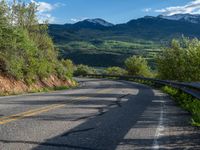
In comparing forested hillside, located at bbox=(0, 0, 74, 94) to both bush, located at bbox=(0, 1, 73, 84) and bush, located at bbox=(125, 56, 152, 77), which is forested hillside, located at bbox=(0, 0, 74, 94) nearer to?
bush, located at bbox=(0, 1, 73, 84)

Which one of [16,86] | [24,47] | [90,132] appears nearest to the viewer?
[90,132]

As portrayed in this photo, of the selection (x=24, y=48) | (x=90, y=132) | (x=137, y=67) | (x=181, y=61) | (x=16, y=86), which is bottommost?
(x=137, y=67)

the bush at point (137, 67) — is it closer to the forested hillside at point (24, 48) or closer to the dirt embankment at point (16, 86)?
the forested hillside at point (24, 48)

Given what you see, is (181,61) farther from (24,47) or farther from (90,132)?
(90,132)

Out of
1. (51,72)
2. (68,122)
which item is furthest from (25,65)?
(68,122)

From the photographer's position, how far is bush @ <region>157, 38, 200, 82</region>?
161ft

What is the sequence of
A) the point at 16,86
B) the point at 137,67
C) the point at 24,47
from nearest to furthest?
1. the point at 16,86
2. the point at 24,47
3. the point at 137,67

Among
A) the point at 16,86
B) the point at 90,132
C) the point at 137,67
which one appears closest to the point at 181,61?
the point at 16,86

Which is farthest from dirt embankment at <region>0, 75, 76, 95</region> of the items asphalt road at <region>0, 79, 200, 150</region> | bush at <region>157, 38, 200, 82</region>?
bush at <region>157, 38, 200, 82</region>

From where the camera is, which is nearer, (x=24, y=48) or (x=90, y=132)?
(x=90, y=132)

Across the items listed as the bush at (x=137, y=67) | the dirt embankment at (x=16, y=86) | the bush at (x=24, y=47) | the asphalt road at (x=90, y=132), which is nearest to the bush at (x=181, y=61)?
→ the bush at (x=24, y=47)

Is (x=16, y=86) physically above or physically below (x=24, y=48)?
below

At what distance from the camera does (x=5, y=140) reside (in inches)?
279

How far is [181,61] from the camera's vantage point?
52.4 meters
